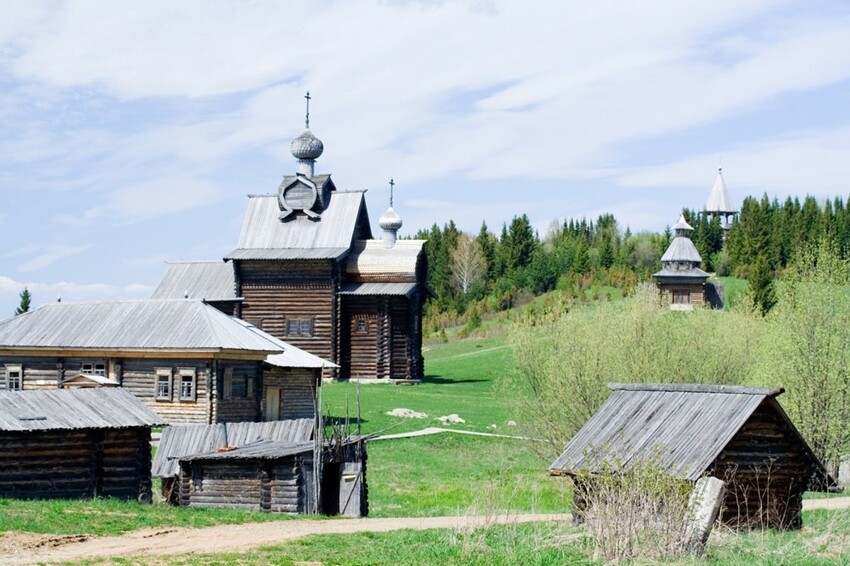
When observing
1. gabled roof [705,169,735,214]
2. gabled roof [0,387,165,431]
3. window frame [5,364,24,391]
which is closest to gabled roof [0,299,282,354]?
window frame [5,364,24,391]

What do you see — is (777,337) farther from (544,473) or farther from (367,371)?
(367,371)

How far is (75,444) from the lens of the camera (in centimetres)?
2659

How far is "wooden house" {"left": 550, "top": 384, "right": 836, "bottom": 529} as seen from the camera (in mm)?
22312

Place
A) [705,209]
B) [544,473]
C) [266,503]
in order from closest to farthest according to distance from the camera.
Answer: [266,503]
[544,473]
[705,209]

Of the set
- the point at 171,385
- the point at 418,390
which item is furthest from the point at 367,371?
the point at 171,385

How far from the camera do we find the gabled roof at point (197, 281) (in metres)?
55.7

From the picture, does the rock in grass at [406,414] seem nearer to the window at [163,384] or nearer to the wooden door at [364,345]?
the window at [163,384]

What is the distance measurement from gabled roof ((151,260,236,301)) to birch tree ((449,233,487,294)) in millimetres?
53907

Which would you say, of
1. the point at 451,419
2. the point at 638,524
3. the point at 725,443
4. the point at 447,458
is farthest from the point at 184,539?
the point at 451,419

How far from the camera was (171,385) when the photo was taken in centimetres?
3816

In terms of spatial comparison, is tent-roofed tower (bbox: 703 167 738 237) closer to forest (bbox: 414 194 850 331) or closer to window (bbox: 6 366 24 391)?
forest (bbox: 414 194 850 331)

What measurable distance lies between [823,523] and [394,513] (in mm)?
9208

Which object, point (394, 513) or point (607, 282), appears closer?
point (394, 513)

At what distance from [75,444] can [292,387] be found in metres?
16.4
